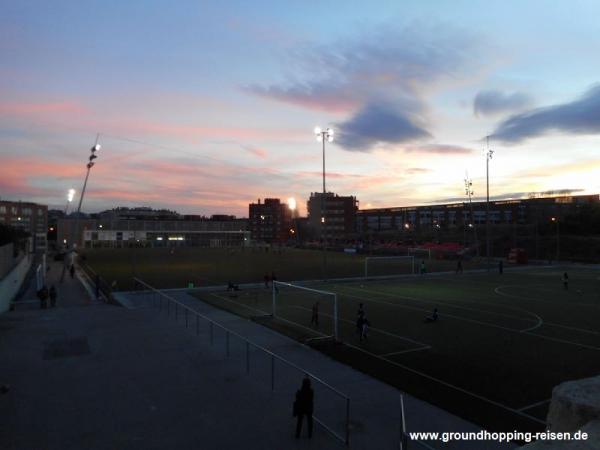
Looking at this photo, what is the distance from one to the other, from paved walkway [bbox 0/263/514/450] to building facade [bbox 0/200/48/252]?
167658 millimetres

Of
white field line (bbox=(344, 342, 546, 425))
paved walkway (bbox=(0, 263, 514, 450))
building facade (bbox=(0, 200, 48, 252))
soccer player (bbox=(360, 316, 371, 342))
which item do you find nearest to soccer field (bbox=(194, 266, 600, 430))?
white field line (bbox=(344, 342, 546, 425))

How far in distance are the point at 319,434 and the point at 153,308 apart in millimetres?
20295

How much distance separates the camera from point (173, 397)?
12547 mm

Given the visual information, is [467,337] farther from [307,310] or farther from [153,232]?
[153,232]

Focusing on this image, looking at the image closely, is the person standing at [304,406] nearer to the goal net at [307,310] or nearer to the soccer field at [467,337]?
the soccer field at [467,337]

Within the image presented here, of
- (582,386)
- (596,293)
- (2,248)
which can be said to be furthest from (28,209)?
(582,386)

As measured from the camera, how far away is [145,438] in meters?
10.1

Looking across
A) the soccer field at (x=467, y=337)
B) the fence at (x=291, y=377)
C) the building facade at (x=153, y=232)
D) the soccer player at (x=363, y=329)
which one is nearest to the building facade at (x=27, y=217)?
A: the building facade at (x=153, y=232)

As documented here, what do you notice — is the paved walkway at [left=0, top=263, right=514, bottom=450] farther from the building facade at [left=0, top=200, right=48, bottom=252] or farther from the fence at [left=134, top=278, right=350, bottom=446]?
the building facade at [left=0, top=200, right=48, bottom=252]

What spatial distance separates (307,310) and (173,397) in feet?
51.9

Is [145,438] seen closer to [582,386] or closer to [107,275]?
[582,386]

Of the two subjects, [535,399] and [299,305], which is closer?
[535,399]

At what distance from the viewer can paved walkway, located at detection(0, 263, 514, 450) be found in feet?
33.1

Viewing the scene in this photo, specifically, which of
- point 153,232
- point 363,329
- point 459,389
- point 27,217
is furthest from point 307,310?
point 27,217
